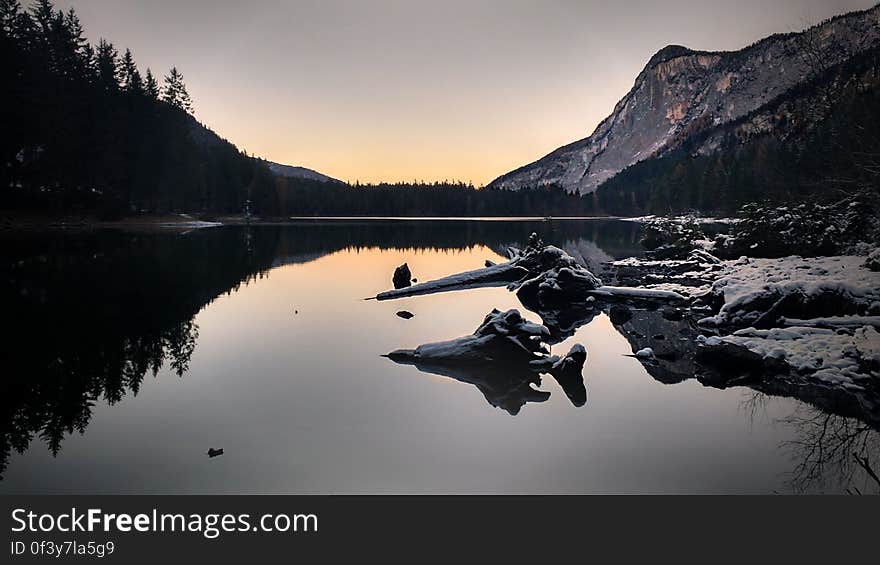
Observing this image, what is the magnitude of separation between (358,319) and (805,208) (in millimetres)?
25477

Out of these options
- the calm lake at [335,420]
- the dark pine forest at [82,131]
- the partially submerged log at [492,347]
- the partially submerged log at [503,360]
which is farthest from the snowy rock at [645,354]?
the dark pine forest at [82,131]

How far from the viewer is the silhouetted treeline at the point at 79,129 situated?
51.9 metres

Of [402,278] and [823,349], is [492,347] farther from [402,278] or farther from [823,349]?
[402,278]

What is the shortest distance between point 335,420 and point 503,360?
4.65 metres

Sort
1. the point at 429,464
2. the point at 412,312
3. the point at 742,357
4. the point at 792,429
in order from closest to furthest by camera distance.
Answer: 1. the point at 429,464
2. the point at 792,429
3. the point at 742,357
4. the point at 412,312

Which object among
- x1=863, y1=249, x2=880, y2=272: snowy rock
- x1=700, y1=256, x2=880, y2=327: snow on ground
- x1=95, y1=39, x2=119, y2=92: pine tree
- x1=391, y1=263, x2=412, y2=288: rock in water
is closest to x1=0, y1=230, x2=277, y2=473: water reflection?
x1=391, y1=263, x2=412, y2=288: rock in water

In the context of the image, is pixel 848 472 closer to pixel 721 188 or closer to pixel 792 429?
pixel 792 429

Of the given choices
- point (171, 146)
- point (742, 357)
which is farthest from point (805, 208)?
point (171, 146)

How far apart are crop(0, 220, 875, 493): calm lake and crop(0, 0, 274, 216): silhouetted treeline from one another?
158 ft

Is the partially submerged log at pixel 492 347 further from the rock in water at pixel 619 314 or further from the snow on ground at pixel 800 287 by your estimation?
the snow on ground at pixel 800 287

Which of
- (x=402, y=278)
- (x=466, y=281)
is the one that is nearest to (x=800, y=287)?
(x=466, y=281)

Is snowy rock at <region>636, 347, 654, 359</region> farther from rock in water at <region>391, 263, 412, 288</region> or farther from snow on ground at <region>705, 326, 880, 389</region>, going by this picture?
rock in water at <region>391, 263, 412, 288</region>

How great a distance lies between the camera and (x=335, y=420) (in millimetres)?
8734

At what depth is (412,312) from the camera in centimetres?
1934
